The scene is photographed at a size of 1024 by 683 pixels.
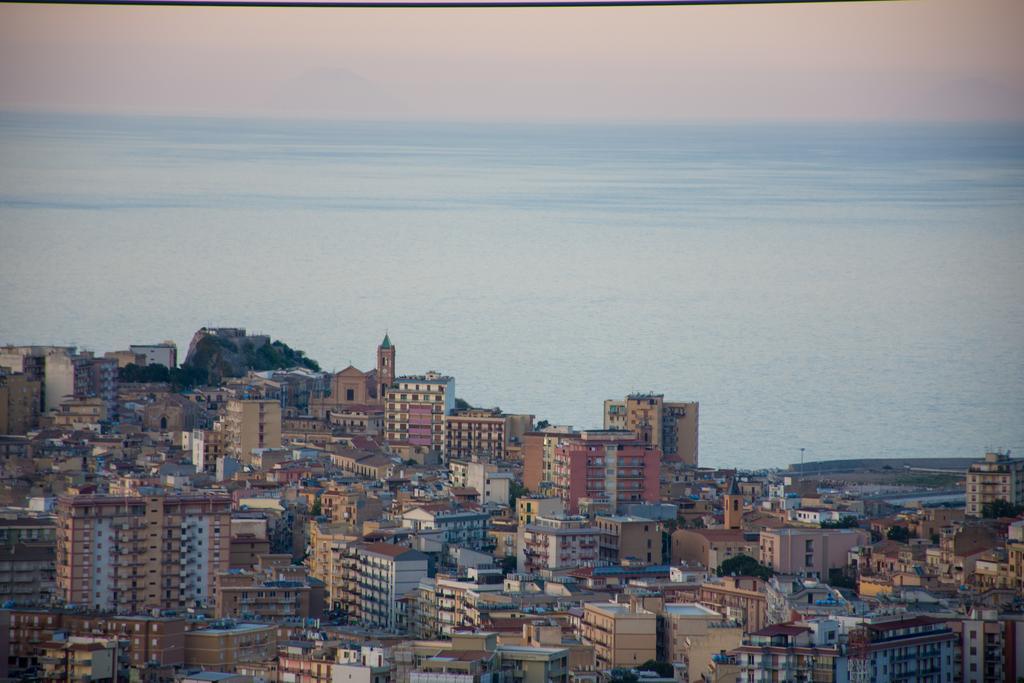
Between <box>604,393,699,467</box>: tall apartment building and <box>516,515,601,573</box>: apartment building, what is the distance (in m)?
3.44

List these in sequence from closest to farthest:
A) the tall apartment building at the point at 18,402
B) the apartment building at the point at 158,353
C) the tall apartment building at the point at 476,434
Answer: the tall apartment building at the point at 476,434 → the tall apartment building at the point at 18,402 → the apartment building at the point at 158,353

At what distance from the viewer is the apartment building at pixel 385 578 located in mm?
9828

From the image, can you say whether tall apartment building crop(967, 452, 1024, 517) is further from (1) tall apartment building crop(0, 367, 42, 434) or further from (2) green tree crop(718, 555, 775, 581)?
(1) tall apartment building crop(0, 367, 42, 434)

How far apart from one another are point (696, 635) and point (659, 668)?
213mm

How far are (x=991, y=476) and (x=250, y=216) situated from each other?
31.6 ft

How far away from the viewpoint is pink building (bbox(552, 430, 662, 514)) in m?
12.9

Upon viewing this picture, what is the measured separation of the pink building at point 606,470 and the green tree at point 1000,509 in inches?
79.1

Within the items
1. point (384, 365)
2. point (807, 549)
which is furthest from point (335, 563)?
point (384, 365)

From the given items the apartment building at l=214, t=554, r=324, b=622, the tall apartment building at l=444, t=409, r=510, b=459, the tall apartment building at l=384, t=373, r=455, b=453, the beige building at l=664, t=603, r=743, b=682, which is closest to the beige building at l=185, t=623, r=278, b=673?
the apartment building at l=214, t=554, r=324, b=622

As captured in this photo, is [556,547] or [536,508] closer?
[556,547]

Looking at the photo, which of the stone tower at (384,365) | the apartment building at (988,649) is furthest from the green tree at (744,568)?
the stone tower at (384,365)

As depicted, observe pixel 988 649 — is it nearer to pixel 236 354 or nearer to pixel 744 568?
pixel 744 568

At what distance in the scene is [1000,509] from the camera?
11.6 m

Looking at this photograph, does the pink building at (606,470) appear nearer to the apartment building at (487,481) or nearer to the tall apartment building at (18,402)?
the apartment building at (487,481)
